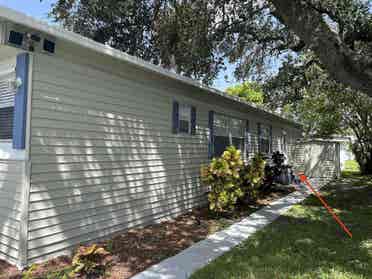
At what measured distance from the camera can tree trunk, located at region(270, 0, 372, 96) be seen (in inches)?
211

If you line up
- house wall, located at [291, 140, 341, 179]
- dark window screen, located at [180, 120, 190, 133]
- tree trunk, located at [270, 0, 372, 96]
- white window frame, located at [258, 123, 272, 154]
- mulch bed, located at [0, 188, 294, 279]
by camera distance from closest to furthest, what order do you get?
mulch bed, located at [0, 188, 294, 279] < tree trunk, located at [270, 0, 372, 96] < dark window screen, located at [180, 120, 190, 133] < white window frame, located at [258, 123, 272, 154] < house wall, located at [291, 140, 341, 179]

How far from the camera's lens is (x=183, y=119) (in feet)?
22.2

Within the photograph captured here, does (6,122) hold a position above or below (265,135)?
below

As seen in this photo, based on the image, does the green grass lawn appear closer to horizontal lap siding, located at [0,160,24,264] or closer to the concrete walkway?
the concrete walkway

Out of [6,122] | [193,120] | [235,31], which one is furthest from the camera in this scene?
[235,31]

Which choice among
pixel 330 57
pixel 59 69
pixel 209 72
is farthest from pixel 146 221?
pixel 209 72

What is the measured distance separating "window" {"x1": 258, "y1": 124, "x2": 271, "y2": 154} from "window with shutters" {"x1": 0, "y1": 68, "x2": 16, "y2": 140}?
8.77m

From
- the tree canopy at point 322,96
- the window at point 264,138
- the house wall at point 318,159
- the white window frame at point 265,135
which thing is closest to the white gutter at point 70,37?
the tree canopy at point 322,96

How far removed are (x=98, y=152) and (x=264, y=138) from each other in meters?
8.46

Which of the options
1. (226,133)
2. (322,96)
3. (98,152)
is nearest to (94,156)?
(98,152)

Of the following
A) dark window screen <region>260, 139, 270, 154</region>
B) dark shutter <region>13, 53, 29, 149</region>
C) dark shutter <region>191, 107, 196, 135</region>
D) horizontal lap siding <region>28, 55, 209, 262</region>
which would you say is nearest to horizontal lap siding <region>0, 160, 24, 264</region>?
horizontal lap siding <region>28, 55, 209, 262</region>

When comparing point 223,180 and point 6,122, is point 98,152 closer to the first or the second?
point 6,122

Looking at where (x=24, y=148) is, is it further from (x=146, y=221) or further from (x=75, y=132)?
(x=146, y=221)

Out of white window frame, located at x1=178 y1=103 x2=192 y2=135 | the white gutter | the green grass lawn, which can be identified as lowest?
the green grass lawn
